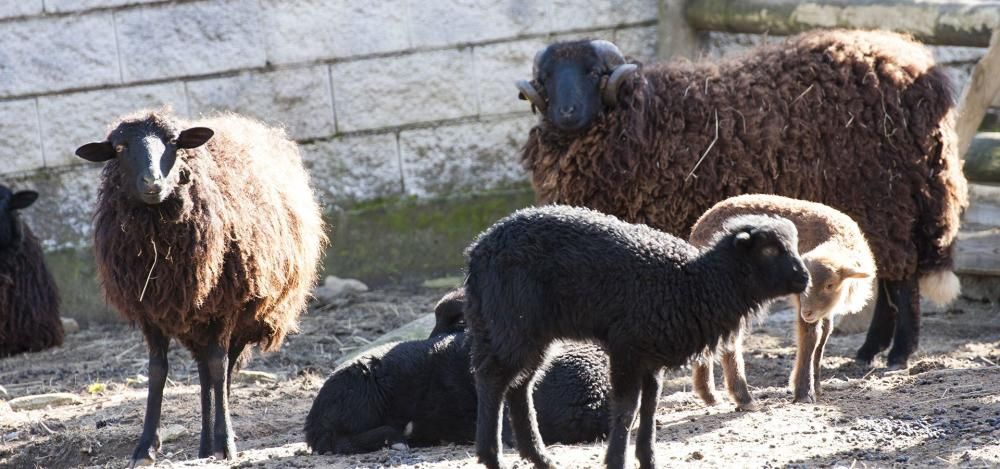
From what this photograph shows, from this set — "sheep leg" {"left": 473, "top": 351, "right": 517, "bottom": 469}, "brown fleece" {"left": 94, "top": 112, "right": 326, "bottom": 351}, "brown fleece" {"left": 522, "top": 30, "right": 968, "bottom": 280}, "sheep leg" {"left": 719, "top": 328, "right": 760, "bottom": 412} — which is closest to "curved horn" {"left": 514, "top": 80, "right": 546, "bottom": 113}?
"brown fleece" {"left": 522, "top": 30, "right": 968, "bottom": 280}

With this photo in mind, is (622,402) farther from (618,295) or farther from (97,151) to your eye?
(97,151)

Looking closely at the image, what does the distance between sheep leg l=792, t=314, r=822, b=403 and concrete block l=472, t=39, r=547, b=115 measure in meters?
4.85

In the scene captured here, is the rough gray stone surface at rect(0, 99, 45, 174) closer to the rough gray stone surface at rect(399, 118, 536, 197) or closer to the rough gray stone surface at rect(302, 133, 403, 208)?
the rough gray stone surface at rect(302, 133, 403, 208)

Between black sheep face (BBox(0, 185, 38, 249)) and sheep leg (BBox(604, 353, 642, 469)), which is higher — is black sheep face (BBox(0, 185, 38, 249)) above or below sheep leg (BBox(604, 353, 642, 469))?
above

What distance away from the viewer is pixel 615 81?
25.7 ft

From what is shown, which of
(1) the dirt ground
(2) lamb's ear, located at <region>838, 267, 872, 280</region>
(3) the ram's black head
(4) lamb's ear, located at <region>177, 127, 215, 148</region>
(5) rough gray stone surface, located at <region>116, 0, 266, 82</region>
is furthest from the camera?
(5) rough gray stone surface, located at <region>116, 0, 266, 82</region>

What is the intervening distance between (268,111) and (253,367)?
8.66 feet

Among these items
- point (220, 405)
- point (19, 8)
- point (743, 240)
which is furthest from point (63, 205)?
point (743, 240)

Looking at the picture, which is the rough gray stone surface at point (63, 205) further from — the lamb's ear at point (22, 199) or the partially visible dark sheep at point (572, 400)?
the partially visible dark sheep at point (572, 400)

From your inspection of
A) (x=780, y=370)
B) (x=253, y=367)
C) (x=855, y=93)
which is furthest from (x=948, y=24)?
(x=253, y=367)

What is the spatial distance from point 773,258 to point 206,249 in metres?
2.89

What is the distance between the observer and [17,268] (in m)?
9.97

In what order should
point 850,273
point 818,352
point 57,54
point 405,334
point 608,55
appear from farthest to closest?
1. point 57,54
2. point 405,334
3. point 608,55
4. point 818,352
5. point 850,273

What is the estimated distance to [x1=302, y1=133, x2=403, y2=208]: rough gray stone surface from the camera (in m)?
10.7
